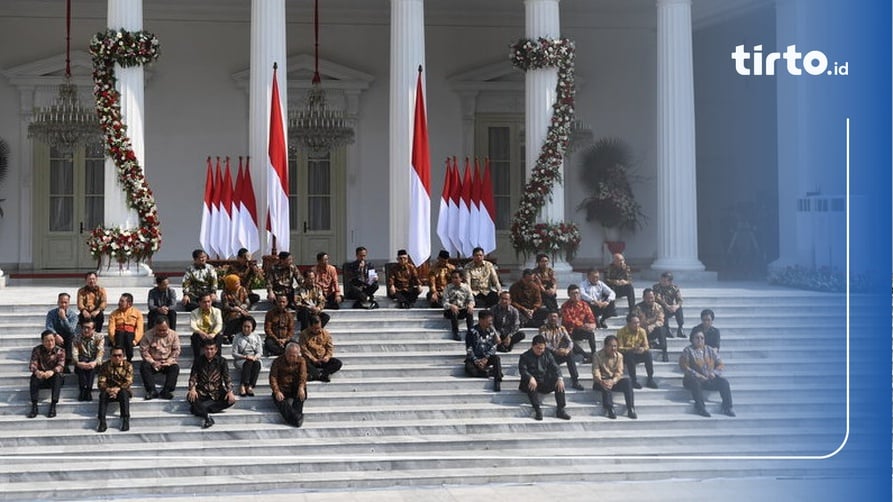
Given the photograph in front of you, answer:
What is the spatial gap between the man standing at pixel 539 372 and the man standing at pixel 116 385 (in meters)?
4.63

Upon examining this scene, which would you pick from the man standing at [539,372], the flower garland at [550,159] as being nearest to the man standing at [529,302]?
the man standing at [539,372]

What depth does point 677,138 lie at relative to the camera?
20.8 metres

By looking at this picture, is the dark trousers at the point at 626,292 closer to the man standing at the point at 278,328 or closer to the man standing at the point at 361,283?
the man standing at the point at 361,283

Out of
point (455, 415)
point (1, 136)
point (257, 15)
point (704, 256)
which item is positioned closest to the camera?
point (455, 415)

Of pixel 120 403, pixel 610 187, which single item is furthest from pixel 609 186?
pixel 120 403

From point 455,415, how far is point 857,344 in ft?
19.0

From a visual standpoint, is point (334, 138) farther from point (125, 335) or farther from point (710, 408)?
point (710, 408)

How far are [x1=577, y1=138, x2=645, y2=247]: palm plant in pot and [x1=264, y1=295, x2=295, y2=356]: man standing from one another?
39.4 ft

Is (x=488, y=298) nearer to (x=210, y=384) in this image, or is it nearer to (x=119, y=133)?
(x=210, y=384)

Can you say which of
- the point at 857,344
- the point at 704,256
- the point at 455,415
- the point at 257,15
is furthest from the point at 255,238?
the point at 704,256

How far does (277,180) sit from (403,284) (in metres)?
3.07

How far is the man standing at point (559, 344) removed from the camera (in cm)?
1416

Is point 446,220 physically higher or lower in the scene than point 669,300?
higher

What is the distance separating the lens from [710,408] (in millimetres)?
13953
